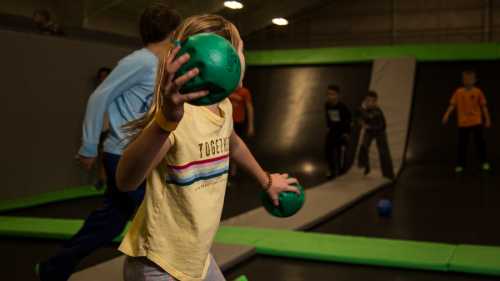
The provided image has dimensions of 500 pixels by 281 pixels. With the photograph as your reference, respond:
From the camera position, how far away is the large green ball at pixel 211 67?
113cm

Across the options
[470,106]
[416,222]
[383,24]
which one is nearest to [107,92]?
[416,222]

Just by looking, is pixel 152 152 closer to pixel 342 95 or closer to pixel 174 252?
pixel 174 252

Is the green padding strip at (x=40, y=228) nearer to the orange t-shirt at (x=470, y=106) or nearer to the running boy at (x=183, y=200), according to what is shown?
the running boy at (x=183, y=200)

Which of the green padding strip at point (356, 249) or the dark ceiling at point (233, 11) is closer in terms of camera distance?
the green padding strip at point (356, 249)

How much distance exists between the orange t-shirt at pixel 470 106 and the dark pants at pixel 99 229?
6362 mm

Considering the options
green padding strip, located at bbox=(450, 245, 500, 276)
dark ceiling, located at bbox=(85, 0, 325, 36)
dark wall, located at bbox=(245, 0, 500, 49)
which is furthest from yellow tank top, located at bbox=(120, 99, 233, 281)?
dark wall, located at bbox=(245, 0, 500, 49)

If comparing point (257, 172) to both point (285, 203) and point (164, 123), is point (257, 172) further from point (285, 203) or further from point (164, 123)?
point (164, 123)

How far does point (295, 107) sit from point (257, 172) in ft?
25.8

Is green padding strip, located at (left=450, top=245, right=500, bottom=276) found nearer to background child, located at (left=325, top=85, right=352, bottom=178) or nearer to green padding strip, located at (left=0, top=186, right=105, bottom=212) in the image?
background child, located at (left=325, top=85, right=352, bottom=178)

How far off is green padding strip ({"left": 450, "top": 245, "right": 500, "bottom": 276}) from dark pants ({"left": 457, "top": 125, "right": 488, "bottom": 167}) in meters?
4.39

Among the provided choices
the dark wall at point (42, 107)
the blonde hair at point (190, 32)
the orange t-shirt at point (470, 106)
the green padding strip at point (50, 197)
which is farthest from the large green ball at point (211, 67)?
the orange t-shirt at point (470, 106)

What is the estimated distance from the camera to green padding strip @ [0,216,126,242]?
4.33m

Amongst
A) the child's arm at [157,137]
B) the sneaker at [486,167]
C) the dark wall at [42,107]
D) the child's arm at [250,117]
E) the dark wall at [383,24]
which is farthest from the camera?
the dark wall at [383,24]

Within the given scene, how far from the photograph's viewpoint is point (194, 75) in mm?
1110
